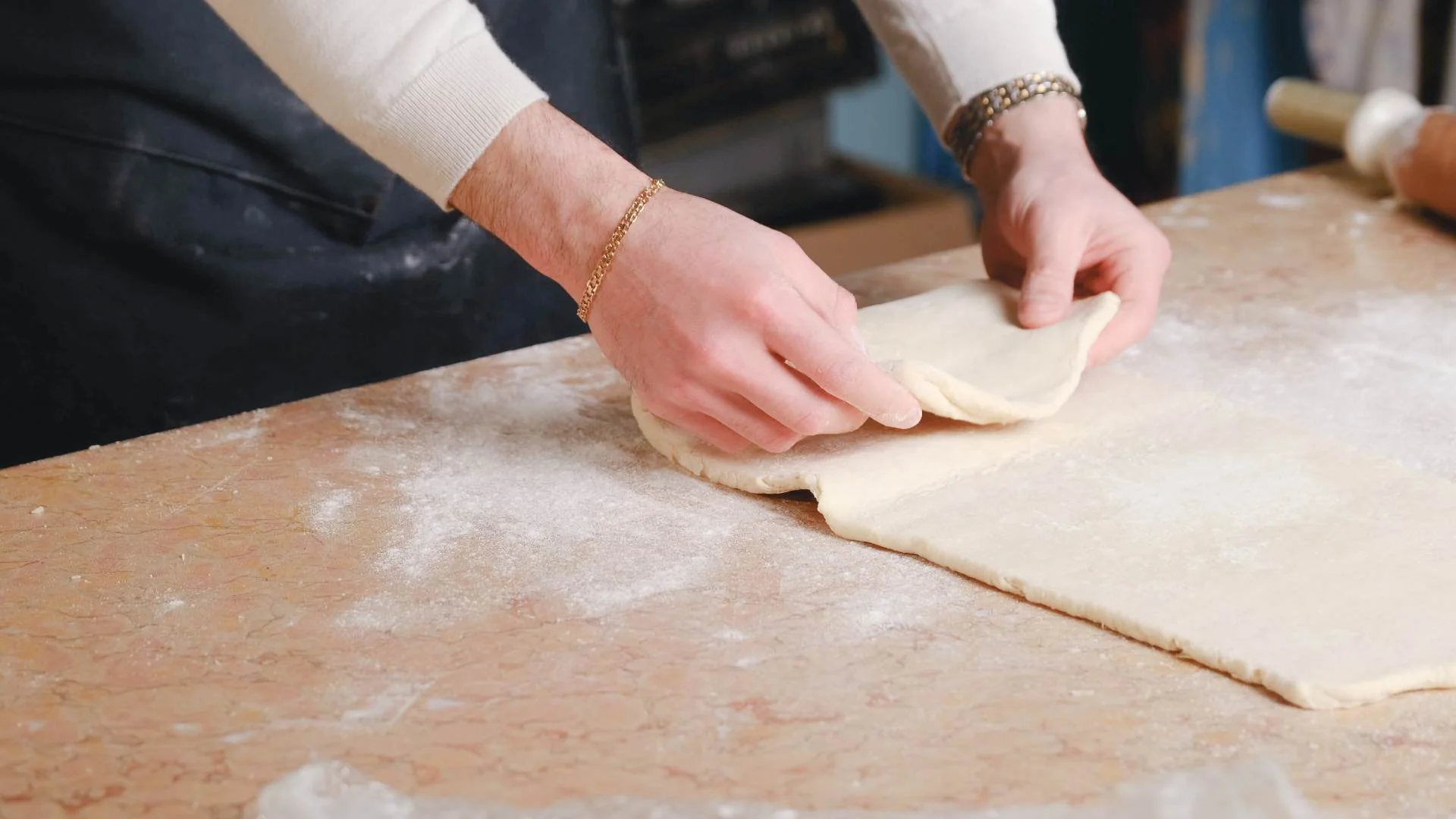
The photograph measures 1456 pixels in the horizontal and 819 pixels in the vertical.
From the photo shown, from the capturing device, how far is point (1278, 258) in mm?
1725

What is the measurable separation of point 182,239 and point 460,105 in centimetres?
56

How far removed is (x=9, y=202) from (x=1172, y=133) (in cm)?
274

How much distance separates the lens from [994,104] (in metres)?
1.54

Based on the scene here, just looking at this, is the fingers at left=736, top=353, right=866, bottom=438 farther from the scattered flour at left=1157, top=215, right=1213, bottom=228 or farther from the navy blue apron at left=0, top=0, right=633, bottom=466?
the scattered flour at left=1157, top=215, right=1213, bottom=228

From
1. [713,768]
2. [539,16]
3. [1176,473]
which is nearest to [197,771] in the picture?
[713,768]

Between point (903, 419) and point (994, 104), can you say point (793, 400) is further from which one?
point (994, 104)

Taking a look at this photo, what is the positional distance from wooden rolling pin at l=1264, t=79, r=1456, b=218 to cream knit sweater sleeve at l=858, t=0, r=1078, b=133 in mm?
559

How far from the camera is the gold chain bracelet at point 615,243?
3.86 feet

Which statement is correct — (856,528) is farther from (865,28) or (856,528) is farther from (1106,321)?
(865,28)

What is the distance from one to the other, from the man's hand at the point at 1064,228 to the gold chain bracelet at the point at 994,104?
1 cm

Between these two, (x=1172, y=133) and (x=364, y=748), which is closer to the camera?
(x=364, y=748)

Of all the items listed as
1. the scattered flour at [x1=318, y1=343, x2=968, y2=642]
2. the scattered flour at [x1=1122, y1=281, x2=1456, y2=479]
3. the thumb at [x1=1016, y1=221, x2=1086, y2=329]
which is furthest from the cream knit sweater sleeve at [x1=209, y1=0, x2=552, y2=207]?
the scattered flour at [x1=1122, y1=281, x2=1456, y2=479]

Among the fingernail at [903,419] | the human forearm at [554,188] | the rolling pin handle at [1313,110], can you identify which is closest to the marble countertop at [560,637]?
the fingernail at [903,419]

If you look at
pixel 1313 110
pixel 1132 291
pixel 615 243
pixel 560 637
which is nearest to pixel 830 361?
pixel 615 243
